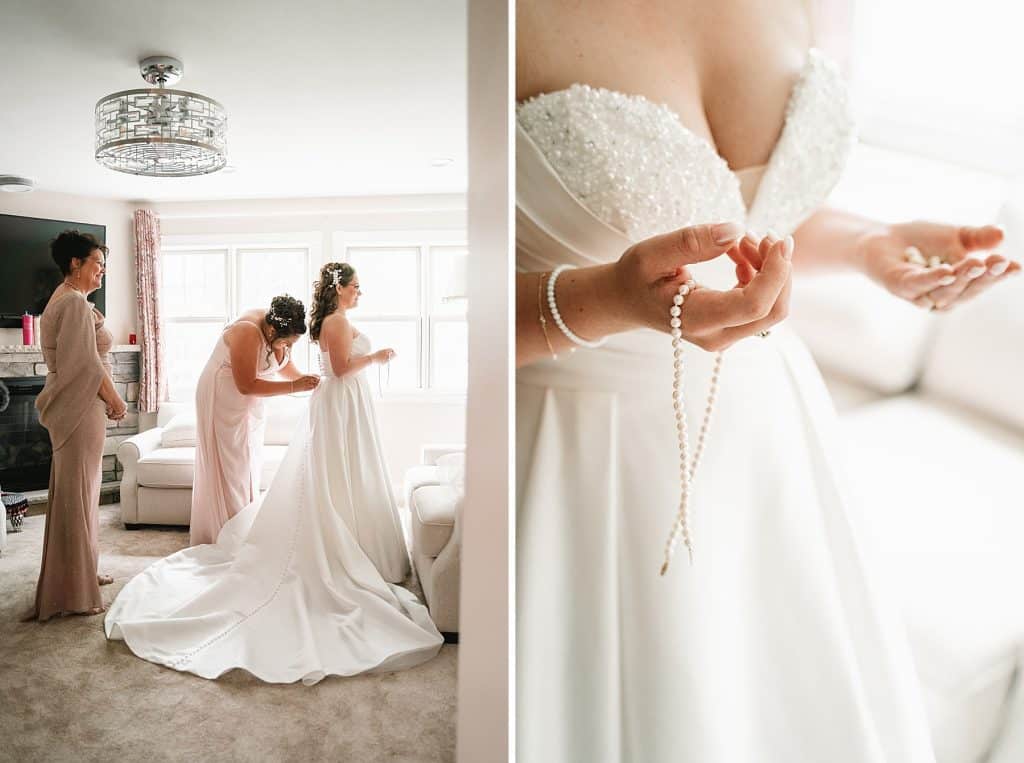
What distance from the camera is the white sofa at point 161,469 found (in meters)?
0.55

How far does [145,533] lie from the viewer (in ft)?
1.81

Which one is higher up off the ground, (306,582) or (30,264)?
(30,264)

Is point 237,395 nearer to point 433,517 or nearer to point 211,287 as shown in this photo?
point 211,287

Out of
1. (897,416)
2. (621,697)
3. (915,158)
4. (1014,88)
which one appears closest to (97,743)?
(621,697)

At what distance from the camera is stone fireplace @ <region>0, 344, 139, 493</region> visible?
54 cm

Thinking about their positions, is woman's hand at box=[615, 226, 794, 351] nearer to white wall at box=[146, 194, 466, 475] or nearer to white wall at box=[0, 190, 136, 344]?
white wall at box=[146, 194, 466, 475]

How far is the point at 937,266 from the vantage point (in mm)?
812

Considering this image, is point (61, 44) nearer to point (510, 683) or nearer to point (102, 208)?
point (102, 208)

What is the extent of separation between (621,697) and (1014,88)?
98 cm

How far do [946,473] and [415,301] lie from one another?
79 centimetres

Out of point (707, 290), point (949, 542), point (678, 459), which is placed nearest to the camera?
point (707, 290)

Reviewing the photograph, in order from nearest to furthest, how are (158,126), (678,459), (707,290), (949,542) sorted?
(158,126) < (707,290) < (678,459) < (949,542)

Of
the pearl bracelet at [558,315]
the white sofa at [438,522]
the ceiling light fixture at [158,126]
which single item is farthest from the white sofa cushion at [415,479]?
the ceiling light fixture at [158,126]

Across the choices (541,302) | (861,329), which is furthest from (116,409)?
(861,329)
